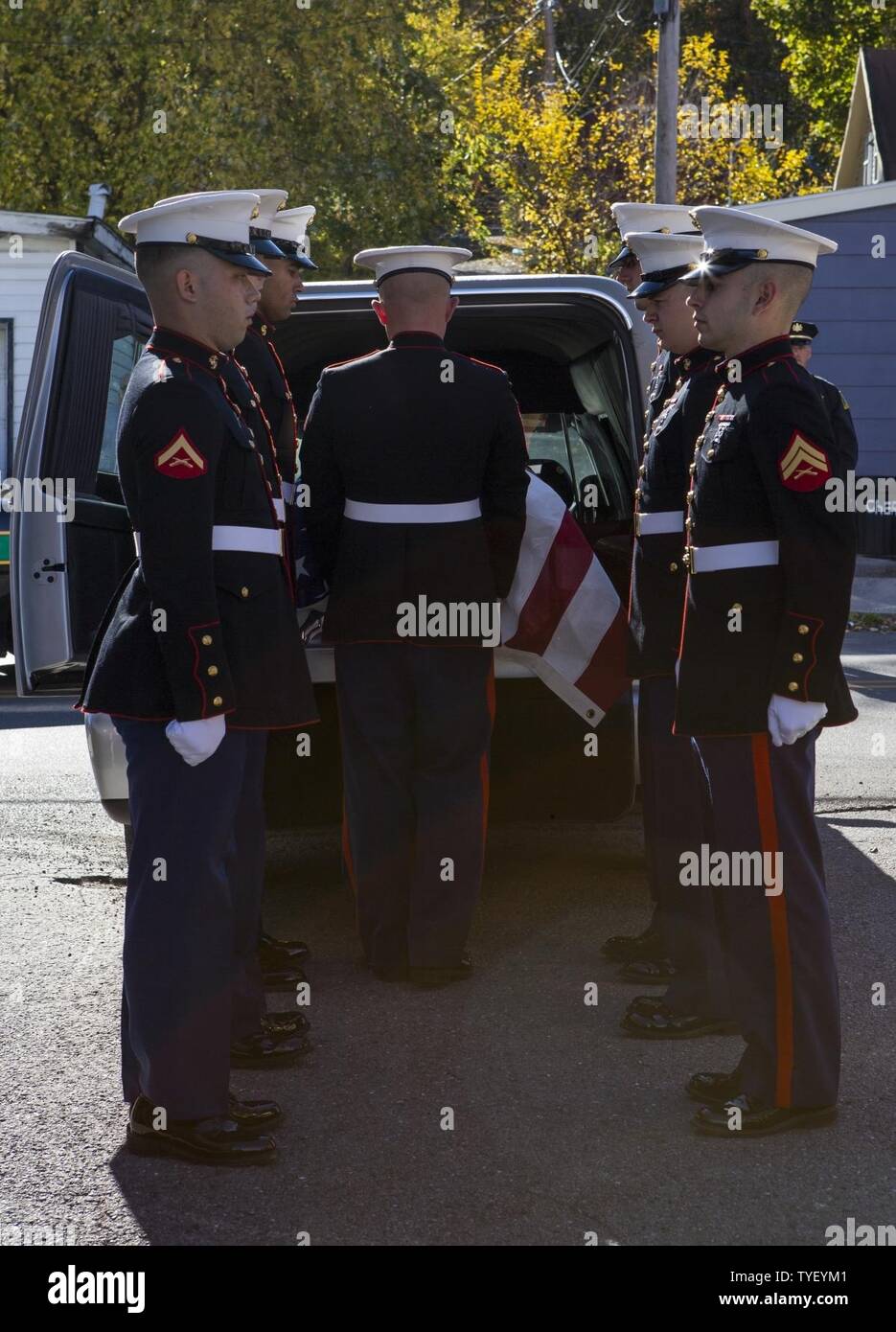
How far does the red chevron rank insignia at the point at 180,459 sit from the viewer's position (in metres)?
3.45

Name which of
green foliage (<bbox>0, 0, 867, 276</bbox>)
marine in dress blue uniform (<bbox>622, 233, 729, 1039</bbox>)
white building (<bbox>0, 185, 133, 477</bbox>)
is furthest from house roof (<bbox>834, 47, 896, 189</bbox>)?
marine in dress blue uniform (<bbox>622, 233, 729, 1039</bbox>)

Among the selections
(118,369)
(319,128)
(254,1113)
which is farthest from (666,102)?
(254,1113)

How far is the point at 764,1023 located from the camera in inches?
143

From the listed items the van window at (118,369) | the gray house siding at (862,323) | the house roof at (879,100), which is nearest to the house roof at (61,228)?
the gray house siding at (862,323)

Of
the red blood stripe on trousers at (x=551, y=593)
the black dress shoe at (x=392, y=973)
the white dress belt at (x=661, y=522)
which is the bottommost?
the black dress shoe at (x=392, y=973)

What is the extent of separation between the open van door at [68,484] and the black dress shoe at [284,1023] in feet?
4.02

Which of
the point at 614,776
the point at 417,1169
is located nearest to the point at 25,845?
the point at 614,776

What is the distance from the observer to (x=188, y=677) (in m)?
3.46

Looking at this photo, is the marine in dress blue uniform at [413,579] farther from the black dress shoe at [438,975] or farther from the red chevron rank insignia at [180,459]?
the red chevron rank insignia at [180,459]

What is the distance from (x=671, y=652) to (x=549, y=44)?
40.0m

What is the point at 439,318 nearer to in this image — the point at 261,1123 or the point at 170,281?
the point at 170,281

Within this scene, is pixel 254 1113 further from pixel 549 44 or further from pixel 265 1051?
pixel 549 44

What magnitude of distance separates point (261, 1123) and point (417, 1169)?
1.33 feet

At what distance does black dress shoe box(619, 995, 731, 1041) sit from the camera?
4.29 meters
